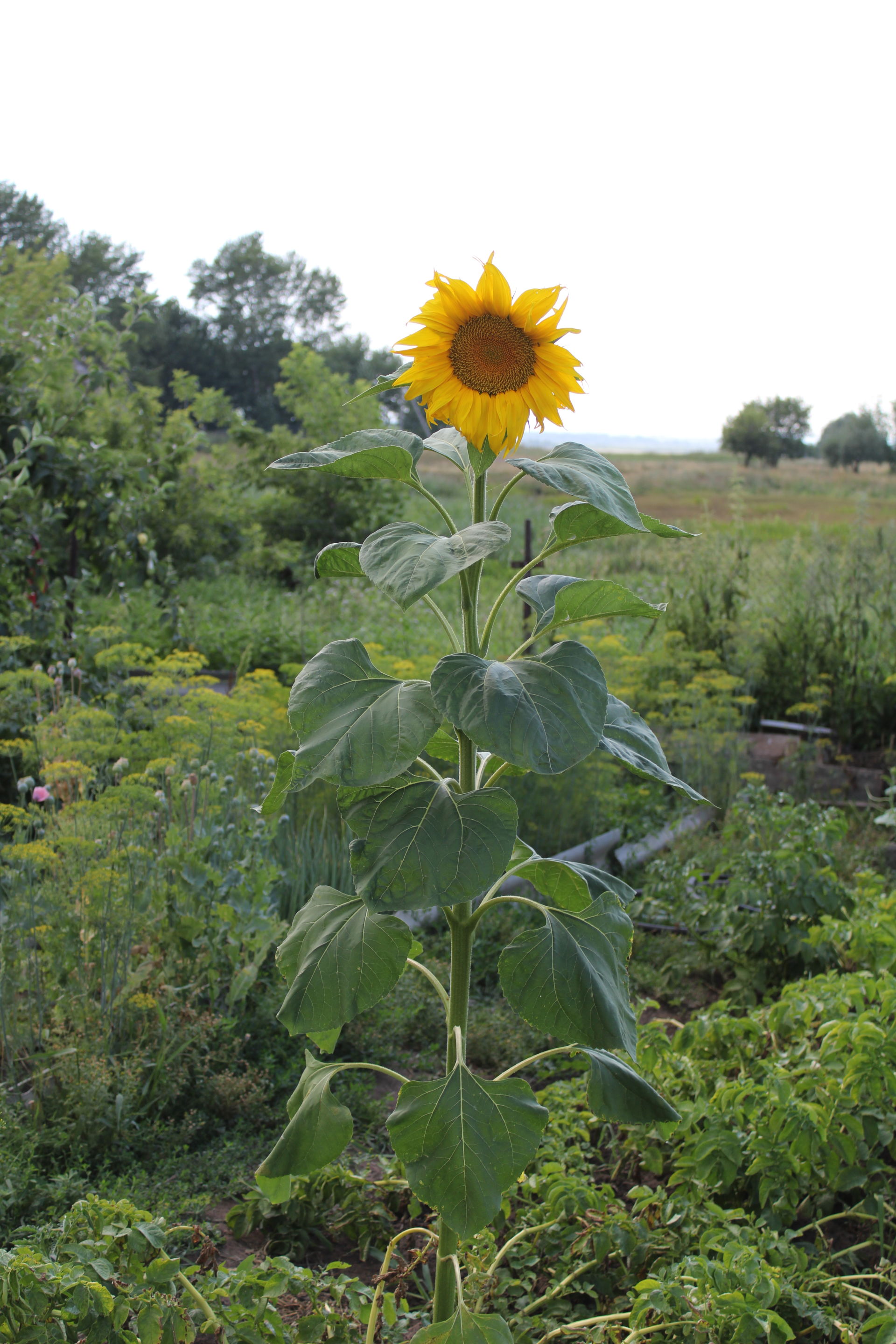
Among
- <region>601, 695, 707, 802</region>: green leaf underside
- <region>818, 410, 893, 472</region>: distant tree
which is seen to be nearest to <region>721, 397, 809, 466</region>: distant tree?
<region>818, 410, 893, 472</region>: distant tree

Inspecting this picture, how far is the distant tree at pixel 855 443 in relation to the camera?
4128cm

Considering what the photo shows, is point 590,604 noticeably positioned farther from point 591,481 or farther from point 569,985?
point 569,985

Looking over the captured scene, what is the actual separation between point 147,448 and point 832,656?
5.74m

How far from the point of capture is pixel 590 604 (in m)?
1.26

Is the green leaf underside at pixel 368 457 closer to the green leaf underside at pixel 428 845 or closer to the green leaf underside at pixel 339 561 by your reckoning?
the green leaf underside at pixel 339 561

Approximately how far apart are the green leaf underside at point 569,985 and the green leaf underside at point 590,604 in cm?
42

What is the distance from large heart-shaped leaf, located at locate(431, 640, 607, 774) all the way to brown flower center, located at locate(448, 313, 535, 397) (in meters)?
0.38

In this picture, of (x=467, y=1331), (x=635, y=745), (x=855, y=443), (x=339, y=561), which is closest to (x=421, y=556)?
(x=339, y=561)

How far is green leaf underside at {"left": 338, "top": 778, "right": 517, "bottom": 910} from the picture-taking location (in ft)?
3.59

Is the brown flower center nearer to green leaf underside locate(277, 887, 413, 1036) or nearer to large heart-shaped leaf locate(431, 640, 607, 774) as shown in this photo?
large heart-shaped leaf locate(431, 640, 607, 774)

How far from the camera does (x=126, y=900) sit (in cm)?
252

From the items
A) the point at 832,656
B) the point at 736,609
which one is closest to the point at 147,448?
the point at 736,609

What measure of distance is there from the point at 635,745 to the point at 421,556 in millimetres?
468

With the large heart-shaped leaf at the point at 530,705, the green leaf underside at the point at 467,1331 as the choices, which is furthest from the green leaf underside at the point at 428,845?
the green leaf underside at the point at 467,1331
